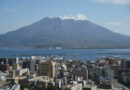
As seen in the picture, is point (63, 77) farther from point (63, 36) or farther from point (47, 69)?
point (63, 36)

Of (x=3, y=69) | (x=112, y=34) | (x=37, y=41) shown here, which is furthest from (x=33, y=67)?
(x=112, y=34)

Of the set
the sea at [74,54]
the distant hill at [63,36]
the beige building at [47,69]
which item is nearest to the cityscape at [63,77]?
the beige building at [47,69]

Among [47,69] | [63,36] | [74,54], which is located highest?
[63,36]

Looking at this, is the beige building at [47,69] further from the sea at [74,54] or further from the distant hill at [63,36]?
the distant hill at [63,36]

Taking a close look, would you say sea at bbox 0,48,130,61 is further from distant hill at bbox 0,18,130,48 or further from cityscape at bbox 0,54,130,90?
cityscape at bbox 0,54,130,90

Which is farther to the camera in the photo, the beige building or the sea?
the sea

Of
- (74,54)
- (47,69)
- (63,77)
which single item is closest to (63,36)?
(74,54)

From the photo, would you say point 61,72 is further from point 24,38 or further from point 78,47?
point 24,38

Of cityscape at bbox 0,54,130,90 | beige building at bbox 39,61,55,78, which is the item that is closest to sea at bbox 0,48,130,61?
cityscape at bbox 0,54,130,90

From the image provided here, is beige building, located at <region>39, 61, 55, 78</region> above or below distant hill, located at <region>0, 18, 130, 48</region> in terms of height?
below
